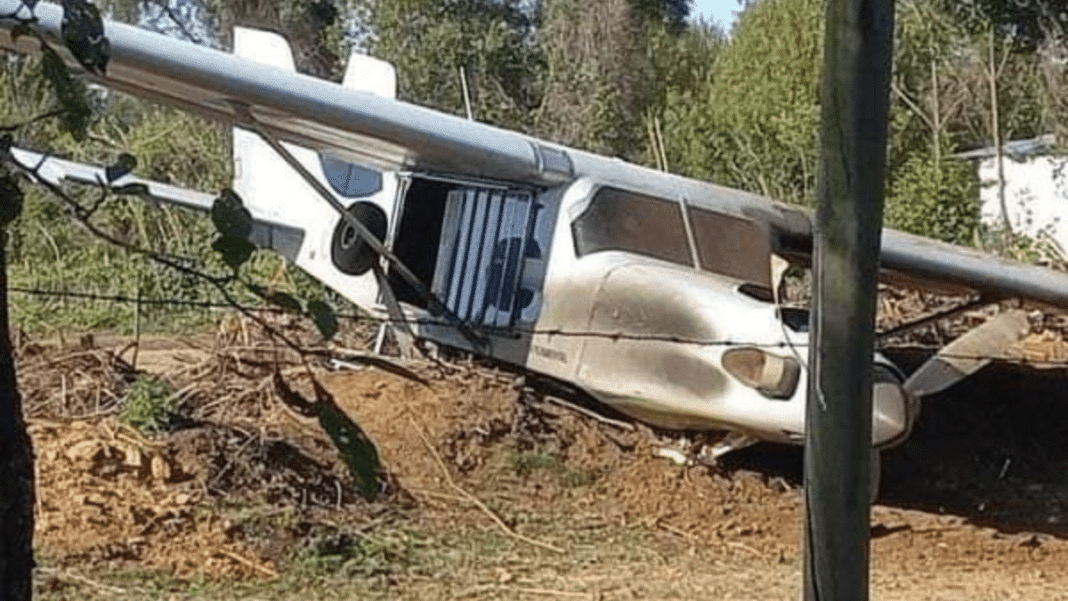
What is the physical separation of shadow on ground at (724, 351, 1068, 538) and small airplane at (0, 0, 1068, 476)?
3.11 ft

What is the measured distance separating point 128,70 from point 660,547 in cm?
419

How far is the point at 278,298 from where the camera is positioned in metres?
1.94

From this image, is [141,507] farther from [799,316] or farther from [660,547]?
[799,316]

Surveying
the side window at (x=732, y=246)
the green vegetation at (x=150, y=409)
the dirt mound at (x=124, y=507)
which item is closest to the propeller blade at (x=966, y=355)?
the side window at (x=732, y=246)

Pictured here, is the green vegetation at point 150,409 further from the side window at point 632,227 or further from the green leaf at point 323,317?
the green leaf at point 323,317

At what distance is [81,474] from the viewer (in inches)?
376

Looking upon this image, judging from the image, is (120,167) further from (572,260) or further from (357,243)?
(357,243)

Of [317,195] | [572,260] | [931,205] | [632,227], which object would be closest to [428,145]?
[572,260]

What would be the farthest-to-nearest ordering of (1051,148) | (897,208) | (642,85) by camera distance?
(642,85) < (1051,148) < (897,208)

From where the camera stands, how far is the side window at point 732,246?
12258mm

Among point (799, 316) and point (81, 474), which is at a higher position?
point (799, 316)

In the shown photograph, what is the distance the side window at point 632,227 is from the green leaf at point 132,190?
10130mm

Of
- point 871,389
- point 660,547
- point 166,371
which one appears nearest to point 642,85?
point 166,371

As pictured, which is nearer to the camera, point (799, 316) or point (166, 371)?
point (799, 316)
